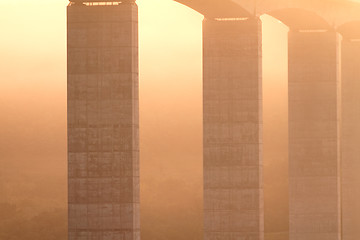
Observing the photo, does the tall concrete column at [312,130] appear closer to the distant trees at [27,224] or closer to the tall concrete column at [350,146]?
the tall concrete column at [350,146]

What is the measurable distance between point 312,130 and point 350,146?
30.3 feet

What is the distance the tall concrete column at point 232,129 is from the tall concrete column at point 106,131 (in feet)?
33.3

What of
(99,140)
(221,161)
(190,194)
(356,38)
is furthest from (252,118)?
(190,194)

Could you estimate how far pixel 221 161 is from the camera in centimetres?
5119

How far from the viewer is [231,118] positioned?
5094cm

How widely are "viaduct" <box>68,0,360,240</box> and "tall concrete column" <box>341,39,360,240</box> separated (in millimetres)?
69

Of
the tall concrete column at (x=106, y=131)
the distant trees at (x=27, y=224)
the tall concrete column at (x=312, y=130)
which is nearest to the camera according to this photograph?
the tall concrete column at (x=106, y=131)

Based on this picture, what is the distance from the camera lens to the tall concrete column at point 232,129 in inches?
1998

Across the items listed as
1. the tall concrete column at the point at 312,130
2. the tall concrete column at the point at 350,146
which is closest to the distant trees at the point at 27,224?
the tall concrete column at the point at 350,146

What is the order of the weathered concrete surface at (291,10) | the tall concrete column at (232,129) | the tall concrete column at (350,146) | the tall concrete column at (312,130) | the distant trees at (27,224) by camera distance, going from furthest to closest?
the distant trees at (27,224), the tall concrete column at (350,146), the tall concrete column at (312,130), the tall concrete column at (232,129), the weathered concrete surface at (291,10)

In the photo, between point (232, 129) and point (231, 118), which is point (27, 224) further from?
point (231, 118)


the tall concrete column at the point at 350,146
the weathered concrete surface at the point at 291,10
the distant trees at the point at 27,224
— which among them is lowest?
the distant trees at the point at 27,224

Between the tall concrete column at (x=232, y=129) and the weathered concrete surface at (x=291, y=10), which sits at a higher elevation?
the weathered concrete surface at (x=291, y=10)

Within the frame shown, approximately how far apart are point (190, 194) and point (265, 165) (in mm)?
12388
